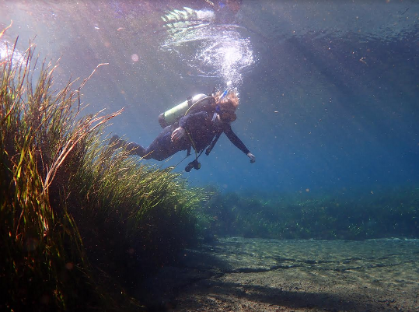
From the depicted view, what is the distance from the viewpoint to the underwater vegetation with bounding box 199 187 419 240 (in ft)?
Result: 41.7

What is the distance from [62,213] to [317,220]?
1465 centimetres

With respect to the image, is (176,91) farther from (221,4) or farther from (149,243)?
(149,243)

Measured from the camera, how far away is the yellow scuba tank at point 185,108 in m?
6.59

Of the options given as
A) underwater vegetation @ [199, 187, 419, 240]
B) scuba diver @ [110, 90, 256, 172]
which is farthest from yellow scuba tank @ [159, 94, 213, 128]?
underwater vegetation @ [199, 187, 419, 240]

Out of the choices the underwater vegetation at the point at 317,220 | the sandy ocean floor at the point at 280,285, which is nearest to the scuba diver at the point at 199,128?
the sandy ocean floor at the point at 280,285

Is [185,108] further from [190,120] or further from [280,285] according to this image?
[280,285]

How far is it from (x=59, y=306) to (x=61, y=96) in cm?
239

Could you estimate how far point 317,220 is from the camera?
14023 millimetres

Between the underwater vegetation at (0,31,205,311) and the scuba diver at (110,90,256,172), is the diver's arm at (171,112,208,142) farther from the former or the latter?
the underwater vegetation at (0,31,205,311)

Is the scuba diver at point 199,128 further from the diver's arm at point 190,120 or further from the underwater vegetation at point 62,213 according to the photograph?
the underwater vegetation at point 62,213

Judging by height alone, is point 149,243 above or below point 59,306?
above

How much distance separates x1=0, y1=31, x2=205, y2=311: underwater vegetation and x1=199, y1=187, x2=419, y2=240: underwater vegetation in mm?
8575

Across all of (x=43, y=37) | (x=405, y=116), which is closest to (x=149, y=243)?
(x=43, y=37)

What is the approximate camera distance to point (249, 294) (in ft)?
11.1
